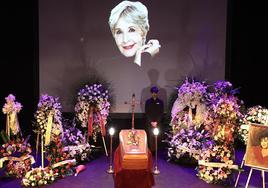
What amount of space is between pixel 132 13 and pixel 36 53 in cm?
220

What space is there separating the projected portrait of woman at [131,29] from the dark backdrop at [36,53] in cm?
165

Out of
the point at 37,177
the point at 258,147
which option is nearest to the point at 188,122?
the point at 258,147

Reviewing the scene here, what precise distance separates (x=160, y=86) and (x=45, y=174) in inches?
135

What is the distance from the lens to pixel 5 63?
28.3ft

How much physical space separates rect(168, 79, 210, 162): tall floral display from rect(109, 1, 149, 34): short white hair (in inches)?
61.4

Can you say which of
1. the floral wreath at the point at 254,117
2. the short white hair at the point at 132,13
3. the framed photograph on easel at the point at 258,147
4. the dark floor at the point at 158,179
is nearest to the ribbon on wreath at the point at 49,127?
the dark floor at the point at 158,179

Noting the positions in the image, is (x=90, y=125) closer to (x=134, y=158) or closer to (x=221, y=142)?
(x=134, y=158)

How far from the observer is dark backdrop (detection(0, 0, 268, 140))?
8.60 m

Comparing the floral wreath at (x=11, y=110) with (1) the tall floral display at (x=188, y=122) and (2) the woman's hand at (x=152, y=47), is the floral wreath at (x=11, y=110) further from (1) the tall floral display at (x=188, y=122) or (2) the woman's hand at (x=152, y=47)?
(2) the woman's hand at (x=152, y=47)

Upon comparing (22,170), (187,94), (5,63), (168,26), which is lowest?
(22,170)

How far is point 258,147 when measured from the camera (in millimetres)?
6176

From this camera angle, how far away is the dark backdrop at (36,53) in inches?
339

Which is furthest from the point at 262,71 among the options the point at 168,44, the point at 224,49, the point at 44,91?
the point at 44,91

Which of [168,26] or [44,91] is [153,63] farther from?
[44,91]
